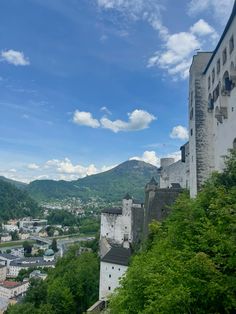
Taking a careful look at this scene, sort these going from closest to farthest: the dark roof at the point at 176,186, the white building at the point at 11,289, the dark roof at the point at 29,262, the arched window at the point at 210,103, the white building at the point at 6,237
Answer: the arched window at the point at 210,103
the dark roof at the point at 176,186
the white building at the point at 11,289
the dark roof at the point at 29,262
the white building at the point at 6,237

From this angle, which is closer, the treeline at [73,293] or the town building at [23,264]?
the treeline at [73,293]

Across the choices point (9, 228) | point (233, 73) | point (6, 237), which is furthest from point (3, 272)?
point (233, 73)

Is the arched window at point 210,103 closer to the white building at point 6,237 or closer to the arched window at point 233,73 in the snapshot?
the arched window at point 233,73

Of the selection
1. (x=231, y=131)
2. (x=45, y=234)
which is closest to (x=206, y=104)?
(x=231, y=131)

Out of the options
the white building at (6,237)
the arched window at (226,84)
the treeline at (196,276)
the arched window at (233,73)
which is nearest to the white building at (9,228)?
the white building at (6,237)

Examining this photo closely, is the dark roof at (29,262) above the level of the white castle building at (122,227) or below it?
below

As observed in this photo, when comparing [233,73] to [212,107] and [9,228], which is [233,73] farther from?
[9,228]

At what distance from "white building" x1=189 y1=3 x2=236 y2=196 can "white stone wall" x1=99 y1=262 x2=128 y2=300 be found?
10.6 metres

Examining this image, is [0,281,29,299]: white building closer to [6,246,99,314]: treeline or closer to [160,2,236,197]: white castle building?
[6,246,99,314]: treeline

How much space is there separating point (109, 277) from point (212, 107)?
17.4 meters

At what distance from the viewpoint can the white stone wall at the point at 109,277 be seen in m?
30.2

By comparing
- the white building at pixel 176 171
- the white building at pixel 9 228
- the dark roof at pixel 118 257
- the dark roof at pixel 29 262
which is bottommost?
the dark roof at pixel 29 262

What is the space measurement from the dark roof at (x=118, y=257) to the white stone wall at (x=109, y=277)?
34 centimetres

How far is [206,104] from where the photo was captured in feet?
81.8
